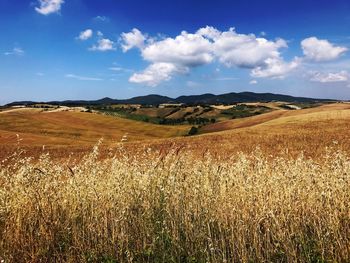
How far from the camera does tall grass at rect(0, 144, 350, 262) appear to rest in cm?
656

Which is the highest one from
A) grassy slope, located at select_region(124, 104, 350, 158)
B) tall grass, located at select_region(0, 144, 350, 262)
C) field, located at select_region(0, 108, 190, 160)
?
tall grass, located at select_region(0, 144, 350, 262)

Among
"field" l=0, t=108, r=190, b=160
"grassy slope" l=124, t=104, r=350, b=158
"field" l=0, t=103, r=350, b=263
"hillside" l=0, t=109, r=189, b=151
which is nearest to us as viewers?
"field" l=0, t=103, r=350, b=263

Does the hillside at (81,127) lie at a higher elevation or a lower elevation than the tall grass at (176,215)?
lower

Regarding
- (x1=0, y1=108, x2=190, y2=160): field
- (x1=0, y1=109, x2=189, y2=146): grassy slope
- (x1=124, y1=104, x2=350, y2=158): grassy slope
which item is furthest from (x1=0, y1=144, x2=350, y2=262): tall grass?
(x1=0, y1=109, x2=189, y2=146): grassy slope

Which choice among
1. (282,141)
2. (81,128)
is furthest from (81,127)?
(282,141)

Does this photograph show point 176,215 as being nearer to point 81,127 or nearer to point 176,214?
point 176,214

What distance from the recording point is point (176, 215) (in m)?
7.28

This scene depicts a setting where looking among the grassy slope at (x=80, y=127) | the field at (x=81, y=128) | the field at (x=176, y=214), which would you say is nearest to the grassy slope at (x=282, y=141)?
the field at (x=176, y=214)

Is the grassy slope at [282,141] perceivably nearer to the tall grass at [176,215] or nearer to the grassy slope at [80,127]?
the tall grass at [176,215]

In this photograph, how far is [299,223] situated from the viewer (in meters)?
7.01

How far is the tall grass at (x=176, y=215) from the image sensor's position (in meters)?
6.56

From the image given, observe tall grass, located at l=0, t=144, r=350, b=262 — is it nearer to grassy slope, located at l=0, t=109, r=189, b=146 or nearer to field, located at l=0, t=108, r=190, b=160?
field, located at l=0, t=108, r=190, b=160

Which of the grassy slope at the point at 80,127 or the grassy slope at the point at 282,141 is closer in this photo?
the grassy slope at the point at 282,141

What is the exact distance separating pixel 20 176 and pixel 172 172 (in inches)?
122
